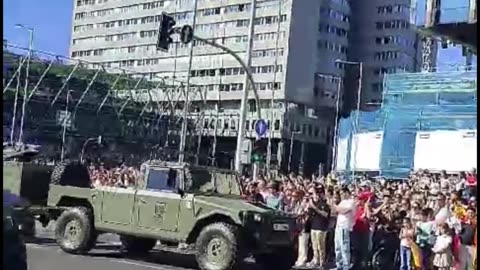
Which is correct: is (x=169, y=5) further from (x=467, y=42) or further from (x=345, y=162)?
(x=467, y=42)

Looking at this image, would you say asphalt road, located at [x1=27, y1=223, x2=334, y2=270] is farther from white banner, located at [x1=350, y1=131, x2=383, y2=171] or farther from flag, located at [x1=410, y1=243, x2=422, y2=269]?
white banner, located at [x1=350, y1=131, x2=383, y2=171]

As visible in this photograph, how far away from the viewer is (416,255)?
14.0 metres

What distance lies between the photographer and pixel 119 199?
48.9 feet

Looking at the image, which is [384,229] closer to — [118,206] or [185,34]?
[118,206]

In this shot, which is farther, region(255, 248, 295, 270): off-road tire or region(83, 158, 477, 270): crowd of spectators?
region(255, 248, 295, 270): off-road tire

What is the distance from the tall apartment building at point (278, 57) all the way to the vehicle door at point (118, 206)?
249 ft

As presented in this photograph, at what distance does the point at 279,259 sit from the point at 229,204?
5.07 ft

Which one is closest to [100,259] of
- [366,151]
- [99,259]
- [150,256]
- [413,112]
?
[99,259]

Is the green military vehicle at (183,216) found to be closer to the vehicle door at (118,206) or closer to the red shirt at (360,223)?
the vehicle door at (118,206)

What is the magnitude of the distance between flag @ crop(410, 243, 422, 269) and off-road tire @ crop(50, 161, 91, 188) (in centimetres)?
666

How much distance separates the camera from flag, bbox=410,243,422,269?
13930 mm

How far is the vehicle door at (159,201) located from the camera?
46.6 feet

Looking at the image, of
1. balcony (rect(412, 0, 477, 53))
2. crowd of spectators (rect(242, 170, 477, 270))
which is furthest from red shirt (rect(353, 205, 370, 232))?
balcony (rect(412, 0, 477, 53))

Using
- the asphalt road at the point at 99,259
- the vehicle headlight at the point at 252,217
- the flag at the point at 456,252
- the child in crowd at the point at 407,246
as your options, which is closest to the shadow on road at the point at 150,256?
the asphalt road at the point at 99,259
